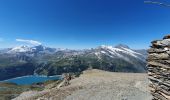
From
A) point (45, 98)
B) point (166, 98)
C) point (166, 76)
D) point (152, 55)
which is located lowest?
point (45, 98)

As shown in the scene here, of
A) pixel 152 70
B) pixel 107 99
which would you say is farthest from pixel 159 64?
pixel 107 99

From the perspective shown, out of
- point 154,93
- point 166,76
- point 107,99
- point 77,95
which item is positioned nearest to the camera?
point 166,76

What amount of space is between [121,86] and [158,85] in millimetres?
26600

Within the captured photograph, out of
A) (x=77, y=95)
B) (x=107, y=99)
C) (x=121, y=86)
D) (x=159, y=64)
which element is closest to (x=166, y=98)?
(x=159, y=64)

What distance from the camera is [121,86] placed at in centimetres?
4119

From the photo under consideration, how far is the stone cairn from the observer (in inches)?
549

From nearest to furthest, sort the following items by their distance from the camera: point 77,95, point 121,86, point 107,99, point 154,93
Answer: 1. point 154,93
2. point 107,99
3. point 77,95
4. point 121,86

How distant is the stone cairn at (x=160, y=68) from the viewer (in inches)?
549

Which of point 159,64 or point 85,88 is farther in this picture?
point 85,88

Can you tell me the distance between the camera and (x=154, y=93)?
50.5 ft

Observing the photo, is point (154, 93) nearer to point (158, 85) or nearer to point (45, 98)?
point (158, 85)

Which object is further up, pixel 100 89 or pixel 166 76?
pixel 166 76

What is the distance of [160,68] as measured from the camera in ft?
47.9

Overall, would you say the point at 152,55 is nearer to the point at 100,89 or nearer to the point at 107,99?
the point at 107,99
